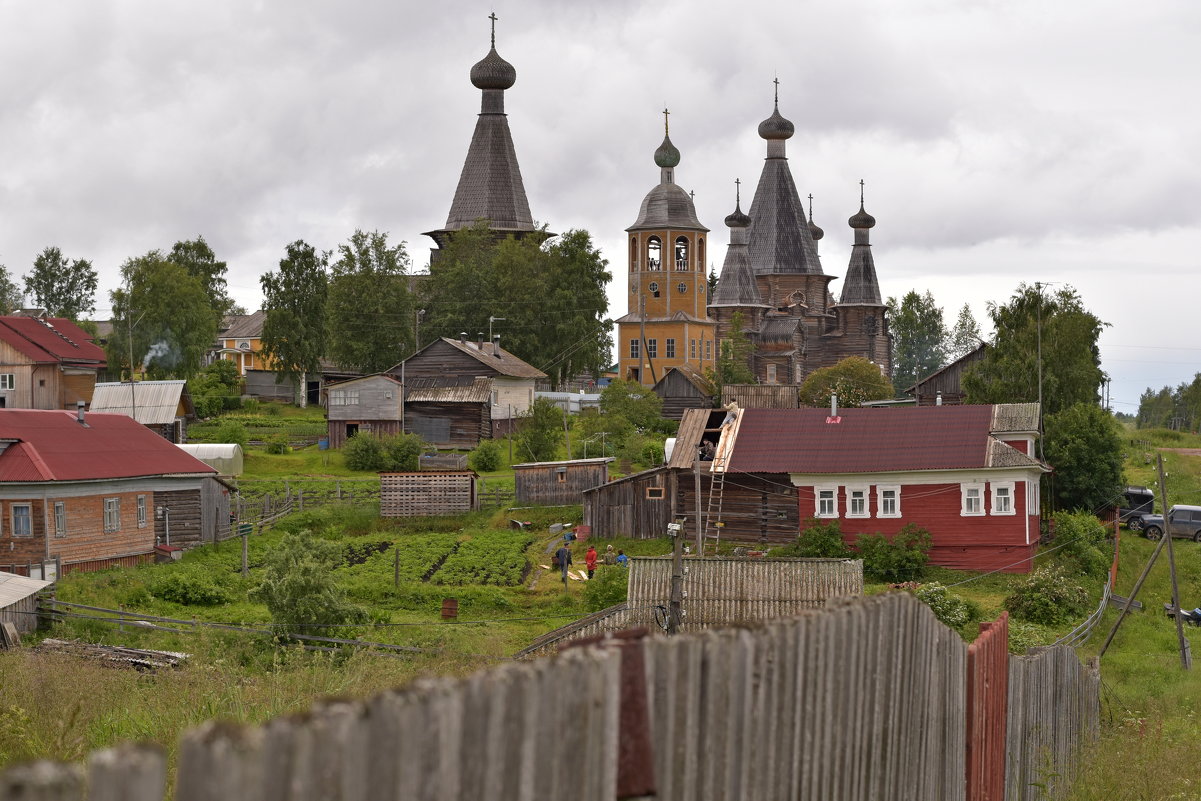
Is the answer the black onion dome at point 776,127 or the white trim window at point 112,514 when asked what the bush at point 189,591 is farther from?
the black onion dome at point 776,127

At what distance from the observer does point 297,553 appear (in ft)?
80.2

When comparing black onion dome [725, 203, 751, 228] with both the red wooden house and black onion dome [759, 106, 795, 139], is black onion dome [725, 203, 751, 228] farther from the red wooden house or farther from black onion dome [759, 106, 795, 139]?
the red wooden house

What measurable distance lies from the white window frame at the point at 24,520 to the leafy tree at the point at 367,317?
40.1m

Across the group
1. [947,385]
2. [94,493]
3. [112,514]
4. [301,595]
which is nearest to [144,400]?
[112,514]

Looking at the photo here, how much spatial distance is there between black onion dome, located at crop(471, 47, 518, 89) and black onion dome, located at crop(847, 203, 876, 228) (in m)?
28.9

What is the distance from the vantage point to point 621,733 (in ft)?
9.59

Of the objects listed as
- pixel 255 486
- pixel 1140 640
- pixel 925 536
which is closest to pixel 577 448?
pixel 255 486

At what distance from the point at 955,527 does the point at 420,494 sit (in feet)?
55.9

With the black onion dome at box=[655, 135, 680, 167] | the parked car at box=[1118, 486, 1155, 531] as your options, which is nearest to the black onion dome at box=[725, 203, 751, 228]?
the black onion dome at box=[655, 135, 680, 167]

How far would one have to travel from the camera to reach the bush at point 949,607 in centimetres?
2631

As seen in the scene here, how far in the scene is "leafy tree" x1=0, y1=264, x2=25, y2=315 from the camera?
314 feet

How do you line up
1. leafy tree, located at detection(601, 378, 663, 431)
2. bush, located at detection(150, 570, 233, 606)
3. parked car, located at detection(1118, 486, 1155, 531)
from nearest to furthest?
1. bush, located at detection(150, 570, 233, 606)
2. parked car, located at detection(1118, 486, 1155, 531)
3. leafy tree, located at detection(601, 378, 663, 431)

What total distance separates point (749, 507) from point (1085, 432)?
1208 centimetres

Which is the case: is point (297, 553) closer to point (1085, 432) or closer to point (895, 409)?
point (895, 409)
